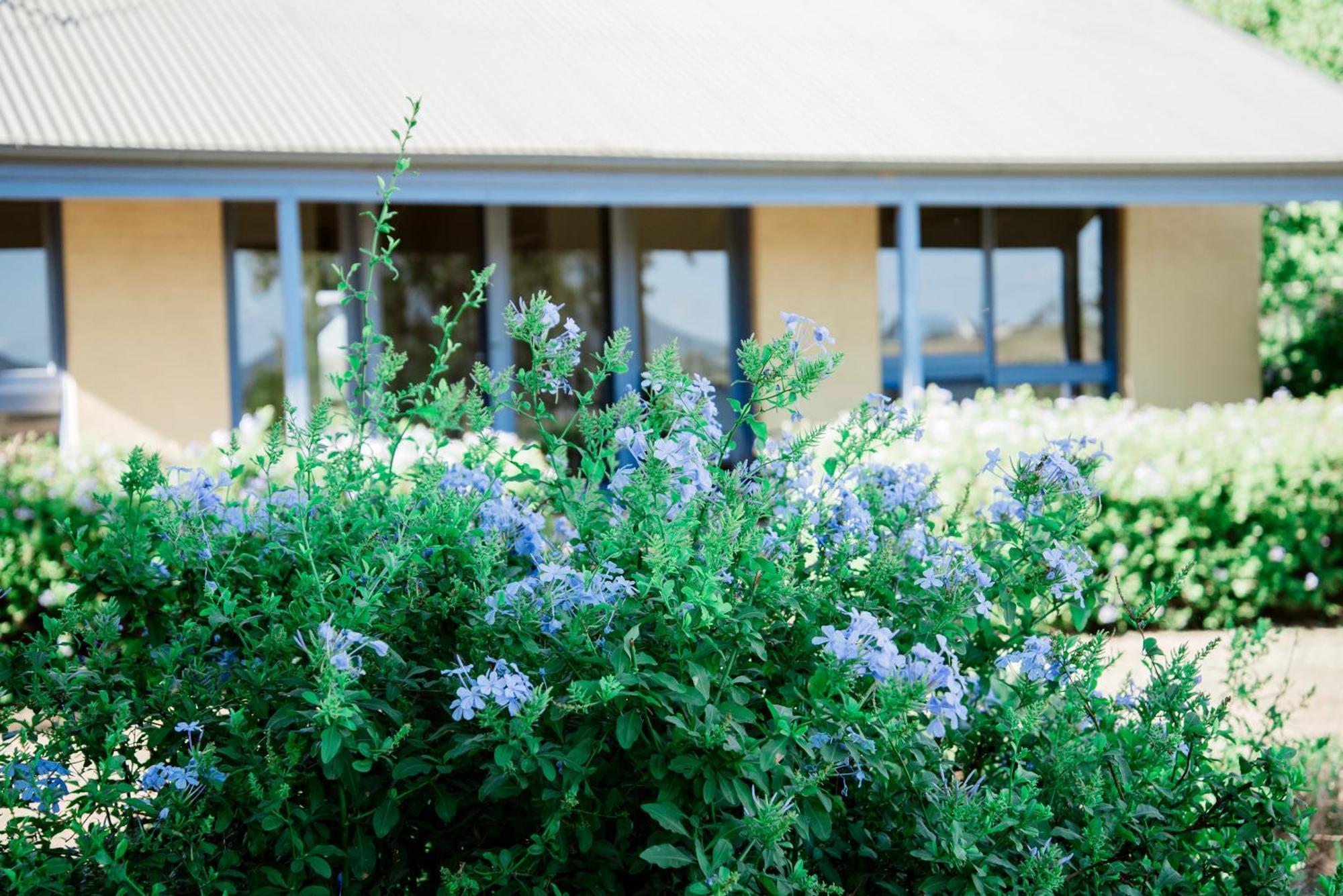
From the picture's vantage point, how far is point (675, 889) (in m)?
2.14

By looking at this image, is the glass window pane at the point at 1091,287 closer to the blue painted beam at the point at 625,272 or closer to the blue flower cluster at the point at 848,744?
the blue painted beam at the point at 625,272

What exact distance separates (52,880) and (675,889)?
100cm

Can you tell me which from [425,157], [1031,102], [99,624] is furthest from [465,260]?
[99,624]

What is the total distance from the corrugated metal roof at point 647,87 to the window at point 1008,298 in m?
1.39

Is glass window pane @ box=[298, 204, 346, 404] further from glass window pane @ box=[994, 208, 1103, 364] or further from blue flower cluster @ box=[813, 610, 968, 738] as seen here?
blue flower cluster @ box=[813, 610, 968, 738]

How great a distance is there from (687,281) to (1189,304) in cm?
488

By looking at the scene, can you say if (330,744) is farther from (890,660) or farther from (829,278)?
(829,278)

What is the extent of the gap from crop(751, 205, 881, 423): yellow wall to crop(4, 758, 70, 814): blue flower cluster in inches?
359

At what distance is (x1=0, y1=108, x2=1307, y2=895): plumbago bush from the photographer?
6.34 feet

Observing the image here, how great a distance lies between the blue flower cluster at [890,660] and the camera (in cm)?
193

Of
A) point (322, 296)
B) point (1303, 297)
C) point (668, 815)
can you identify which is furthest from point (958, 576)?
point (1303, 297)

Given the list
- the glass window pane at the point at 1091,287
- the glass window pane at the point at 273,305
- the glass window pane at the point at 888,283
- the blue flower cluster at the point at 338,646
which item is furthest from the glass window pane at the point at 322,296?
the blue flower cluster at the point at 338,646

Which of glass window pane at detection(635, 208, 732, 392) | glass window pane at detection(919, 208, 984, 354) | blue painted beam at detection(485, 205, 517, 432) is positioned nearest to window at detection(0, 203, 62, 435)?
blue painted beam at detection(485, 205, 517, 432)

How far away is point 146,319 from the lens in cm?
929
